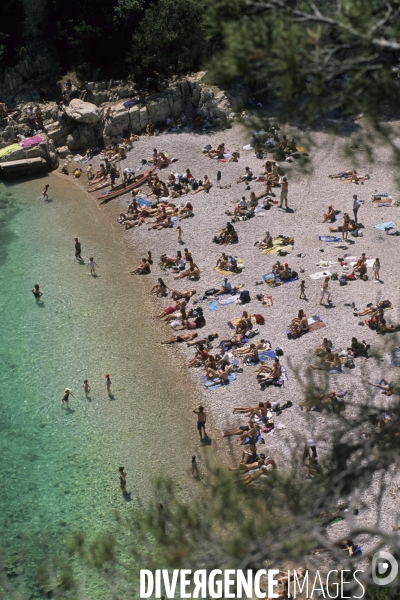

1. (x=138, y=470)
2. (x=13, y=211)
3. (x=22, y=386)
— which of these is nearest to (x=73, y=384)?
(x=22, y=386)

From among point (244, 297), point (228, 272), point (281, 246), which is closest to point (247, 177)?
point (281, 246)

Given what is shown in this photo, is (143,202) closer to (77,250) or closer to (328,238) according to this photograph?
(77,250)

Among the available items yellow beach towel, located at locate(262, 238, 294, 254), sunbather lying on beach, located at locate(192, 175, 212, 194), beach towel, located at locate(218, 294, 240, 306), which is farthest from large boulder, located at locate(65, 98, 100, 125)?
beach towel, located at locate(218, 294, 240, 306)

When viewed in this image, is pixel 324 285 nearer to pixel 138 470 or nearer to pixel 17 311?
pixel 138 470

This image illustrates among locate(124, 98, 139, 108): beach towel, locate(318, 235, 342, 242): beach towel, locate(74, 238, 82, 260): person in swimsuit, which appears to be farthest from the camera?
locate(124, 98, 139, 108): beach towel

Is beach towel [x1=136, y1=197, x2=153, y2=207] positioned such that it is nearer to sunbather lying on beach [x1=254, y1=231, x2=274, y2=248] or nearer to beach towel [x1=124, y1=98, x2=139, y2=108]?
sunbather lying on beach [x1=254, y1=231, x2=274, y2=248]

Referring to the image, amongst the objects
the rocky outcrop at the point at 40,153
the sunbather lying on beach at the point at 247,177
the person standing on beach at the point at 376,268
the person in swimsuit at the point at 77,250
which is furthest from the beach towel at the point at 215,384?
the rocky outcrop at the point at 40,153

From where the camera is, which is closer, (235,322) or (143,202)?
(235,322)
